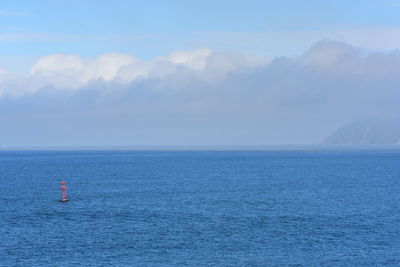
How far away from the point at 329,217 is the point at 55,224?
41.6 m

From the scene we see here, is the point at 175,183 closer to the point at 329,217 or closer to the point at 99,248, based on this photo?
the point at 329,217

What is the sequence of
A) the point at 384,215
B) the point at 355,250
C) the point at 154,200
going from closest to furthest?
the point at 355,250 → the point at 384,215 → the point at 154,200

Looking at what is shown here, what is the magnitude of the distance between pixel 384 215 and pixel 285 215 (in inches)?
609

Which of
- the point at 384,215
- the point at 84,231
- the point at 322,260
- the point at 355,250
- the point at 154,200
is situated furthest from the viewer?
the point at 154,200

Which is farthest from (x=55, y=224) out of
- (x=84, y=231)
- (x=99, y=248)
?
(x=99, y=248)

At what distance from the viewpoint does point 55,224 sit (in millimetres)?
76375

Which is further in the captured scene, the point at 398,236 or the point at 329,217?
the point at 329,217

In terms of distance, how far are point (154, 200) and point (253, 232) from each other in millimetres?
36633

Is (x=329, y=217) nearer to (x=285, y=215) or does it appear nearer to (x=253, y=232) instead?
(x=285, y=215)

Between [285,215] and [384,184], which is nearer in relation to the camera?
[285,215]

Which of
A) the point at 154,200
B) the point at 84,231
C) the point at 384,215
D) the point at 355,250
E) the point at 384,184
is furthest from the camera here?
the point at 384,184

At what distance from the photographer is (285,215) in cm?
8306

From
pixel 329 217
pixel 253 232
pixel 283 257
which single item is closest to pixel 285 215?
pixel 329 217

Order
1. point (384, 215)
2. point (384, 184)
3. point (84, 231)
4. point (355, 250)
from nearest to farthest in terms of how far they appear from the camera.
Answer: point (355, 250)
point (84, 231)
point (384, 215)
point (384, 184)
